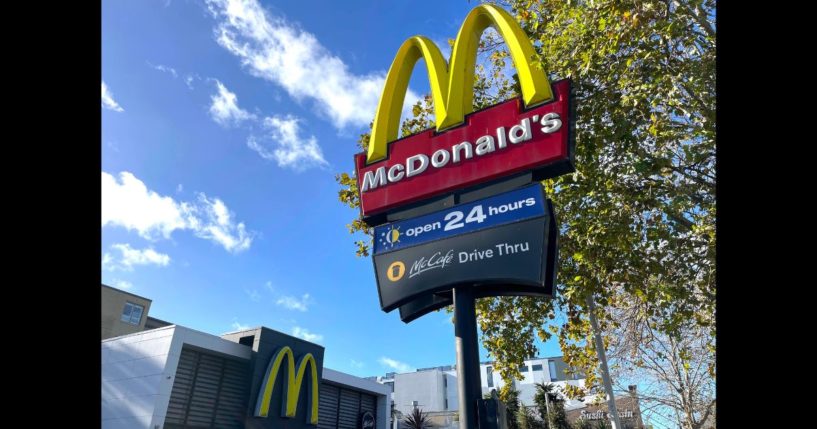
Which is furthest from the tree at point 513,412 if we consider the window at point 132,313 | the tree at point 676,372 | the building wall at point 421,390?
the window at point 132,313

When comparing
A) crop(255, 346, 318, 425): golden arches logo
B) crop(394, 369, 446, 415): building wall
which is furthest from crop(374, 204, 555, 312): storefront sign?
crop(394, 369, 446, 415): building wall

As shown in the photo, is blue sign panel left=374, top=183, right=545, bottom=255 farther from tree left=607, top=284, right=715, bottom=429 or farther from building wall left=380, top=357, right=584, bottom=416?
building wall left=380, top=357, right=584, bottom=416

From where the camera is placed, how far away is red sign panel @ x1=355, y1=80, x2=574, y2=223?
7016 millimetres

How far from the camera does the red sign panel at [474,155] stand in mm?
7016

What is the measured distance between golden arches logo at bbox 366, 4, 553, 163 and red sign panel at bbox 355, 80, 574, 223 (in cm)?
21

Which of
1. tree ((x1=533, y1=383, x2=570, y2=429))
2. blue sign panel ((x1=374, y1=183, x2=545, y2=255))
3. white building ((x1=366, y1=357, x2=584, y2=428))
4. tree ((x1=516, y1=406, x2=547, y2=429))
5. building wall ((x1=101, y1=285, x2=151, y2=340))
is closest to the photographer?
blue sign panel ((x1=374, y1=183, x2=545, y2=255))

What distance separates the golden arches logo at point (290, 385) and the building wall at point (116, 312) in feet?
89.1

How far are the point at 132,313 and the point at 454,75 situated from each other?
44820 millimetres

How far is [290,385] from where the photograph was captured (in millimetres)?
19266

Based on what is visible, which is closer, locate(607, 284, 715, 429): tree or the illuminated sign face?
the illuminated sign face

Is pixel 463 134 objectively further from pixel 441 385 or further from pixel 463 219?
pixel 441 385

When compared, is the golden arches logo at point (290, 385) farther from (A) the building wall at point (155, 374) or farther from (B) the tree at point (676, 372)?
(B) the tree at point (676, 372)
